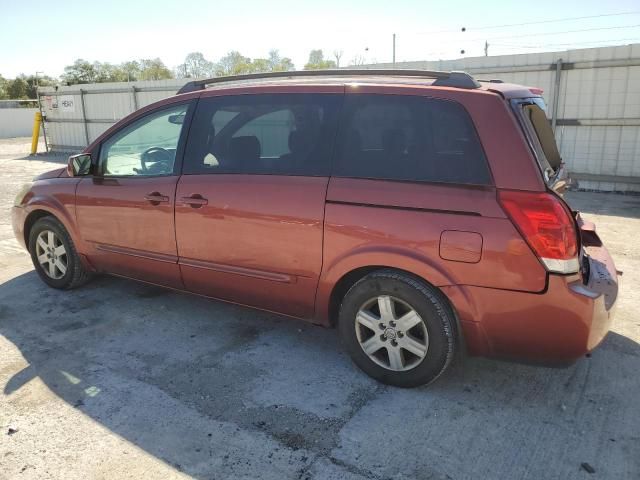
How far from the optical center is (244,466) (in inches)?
97.4

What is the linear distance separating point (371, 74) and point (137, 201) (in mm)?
2003

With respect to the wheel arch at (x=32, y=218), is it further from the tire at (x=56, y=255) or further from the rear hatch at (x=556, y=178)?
the rear hatch at (x=556, y=178)

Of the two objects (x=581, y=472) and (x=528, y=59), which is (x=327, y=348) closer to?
(x=581, y=472)

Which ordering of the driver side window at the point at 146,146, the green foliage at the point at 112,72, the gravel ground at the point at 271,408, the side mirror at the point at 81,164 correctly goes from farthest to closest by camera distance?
the green foliage at the point at 112,72
the side mirror at the point at 81,164
the driver side window at the point at 146,146
the gravel ground at the point at 271,408

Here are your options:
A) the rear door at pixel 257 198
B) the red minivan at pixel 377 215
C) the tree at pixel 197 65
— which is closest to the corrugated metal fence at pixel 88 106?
the red minivan at pixel 377 215

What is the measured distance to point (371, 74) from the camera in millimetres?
3420

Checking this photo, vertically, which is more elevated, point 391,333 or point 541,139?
point 541,139

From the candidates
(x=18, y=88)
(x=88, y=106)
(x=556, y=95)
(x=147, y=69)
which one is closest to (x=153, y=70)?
(x=147, y=69)

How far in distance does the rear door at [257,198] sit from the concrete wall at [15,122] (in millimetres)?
34189

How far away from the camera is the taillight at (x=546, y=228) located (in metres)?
2.59

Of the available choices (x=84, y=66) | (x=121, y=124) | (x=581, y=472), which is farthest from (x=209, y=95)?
(x=84, y=66)

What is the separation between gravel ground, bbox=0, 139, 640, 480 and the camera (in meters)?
2.49

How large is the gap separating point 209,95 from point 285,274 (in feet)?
4.85

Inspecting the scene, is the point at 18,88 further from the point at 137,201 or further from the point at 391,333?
the point at 391,333
